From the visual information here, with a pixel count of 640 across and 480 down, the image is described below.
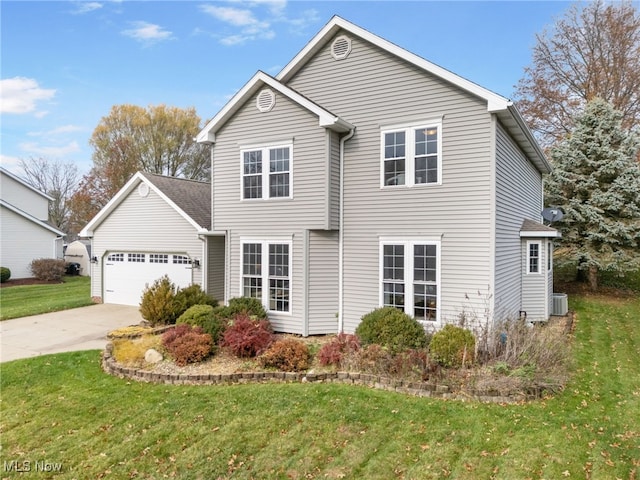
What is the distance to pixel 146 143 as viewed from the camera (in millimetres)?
37250

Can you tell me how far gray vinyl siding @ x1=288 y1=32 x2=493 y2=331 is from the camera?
378 inches

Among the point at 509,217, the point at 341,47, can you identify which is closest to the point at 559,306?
the point at 509,217

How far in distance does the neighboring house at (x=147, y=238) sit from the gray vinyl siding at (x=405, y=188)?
6.63 metres

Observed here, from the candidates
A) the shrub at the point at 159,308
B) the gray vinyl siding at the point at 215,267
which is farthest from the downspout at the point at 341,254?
the gray vinyl siding at the point at 215,267

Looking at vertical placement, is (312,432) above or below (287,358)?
below

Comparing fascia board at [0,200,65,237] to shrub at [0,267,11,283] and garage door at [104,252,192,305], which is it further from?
garage door at [104,252,192,305]

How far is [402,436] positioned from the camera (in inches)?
225

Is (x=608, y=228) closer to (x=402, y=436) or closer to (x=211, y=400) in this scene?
(x=402, y=436)

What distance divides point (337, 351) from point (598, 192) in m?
14.5

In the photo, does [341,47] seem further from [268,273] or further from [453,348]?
[453,348]

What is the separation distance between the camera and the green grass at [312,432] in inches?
200

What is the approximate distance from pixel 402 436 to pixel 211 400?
350 cm

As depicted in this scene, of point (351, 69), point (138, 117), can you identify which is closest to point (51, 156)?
point (138, 117)

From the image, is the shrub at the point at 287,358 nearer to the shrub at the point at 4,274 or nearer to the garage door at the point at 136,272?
the garage door at the point at 136,272
